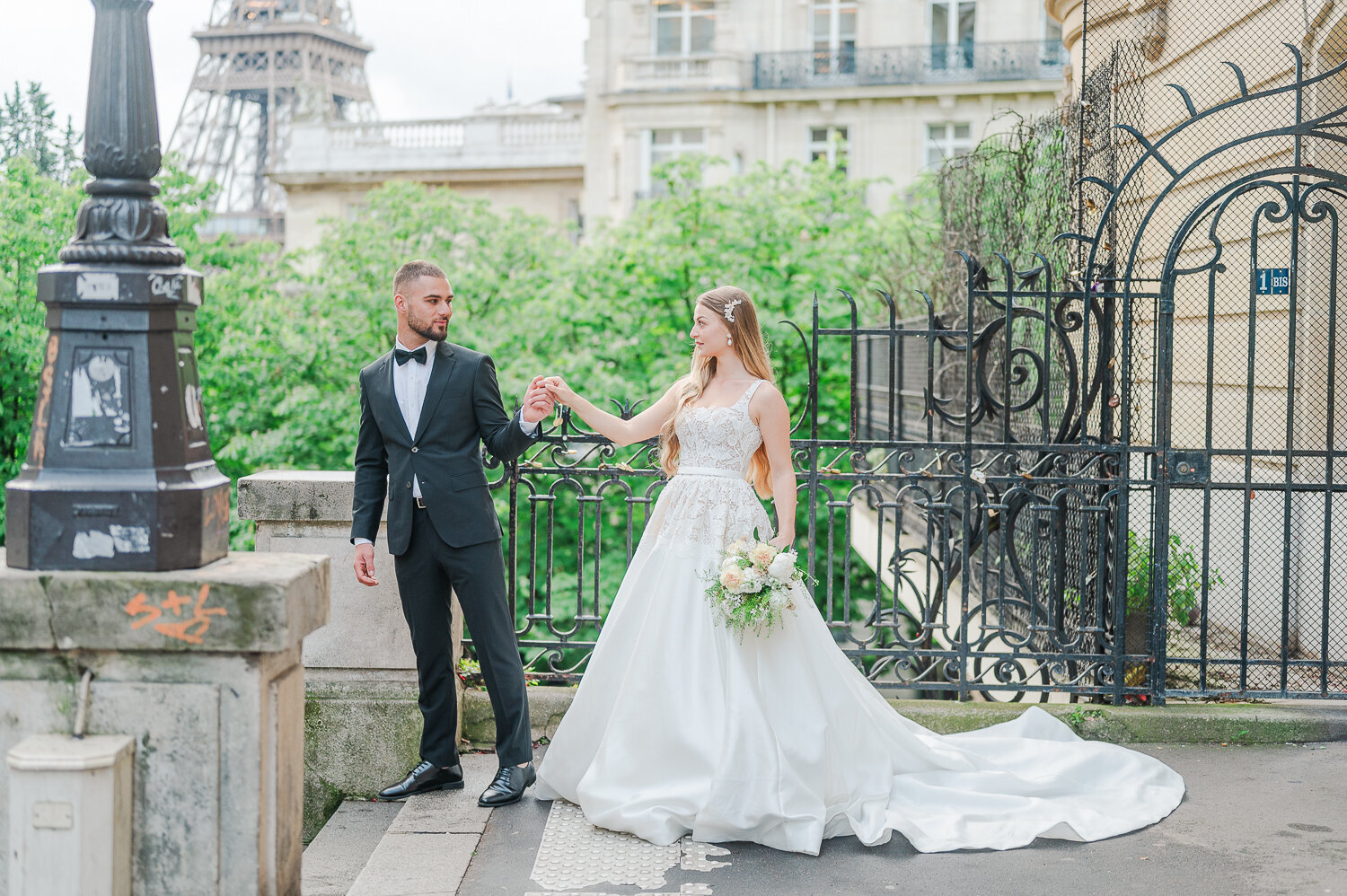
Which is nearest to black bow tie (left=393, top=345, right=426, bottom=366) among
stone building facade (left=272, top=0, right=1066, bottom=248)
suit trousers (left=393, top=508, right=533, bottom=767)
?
suit trousers (left=393, top=508, right=533, bottom=767)

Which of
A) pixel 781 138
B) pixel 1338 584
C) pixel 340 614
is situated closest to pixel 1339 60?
pixel 1338 584

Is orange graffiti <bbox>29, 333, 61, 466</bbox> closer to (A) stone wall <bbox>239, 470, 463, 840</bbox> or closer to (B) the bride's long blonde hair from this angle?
(A) stone wall <bbox>239, 470, 463, 840</bbox>

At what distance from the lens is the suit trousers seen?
5.23 meters

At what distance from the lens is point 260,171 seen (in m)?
67.1

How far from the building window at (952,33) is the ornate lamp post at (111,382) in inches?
1321

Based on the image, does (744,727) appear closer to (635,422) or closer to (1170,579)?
(635,422)

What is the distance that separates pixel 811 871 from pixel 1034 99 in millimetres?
33257

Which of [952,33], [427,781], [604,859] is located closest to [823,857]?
[604,859]

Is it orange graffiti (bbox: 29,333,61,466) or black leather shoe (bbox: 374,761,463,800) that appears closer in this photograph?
orange graffiti (bbox: 29,333,61,466)

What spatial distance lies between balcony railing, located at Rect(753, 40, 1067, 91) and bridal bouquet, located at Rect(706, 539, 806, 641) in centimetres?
3078

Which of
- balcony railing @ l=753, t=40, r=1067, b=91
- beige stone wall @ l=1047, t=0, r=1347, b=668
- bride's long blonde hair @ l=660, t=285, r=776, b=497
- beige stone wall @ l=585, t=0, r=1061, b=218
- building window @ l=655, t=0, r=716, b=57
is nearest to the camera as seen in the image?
bride's long blonde hair @ l=660, t=285, r=776, b=497

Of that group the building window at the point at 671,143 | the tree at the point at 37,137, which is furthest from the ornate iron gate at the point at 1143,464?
the building window at the point at 671,143

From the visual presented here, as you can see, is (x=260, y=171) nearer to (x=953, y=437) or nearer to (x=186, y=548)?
(x=953, y=437)

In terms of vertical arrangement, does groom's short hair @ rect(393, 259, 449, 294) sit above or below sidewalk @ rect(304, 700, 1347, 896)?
above
